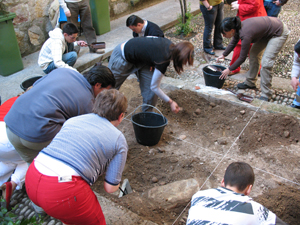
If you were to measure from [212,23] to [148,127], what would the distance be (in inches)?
148

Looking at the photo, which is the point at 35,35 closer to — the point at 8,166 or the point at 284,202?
the point at 8,166

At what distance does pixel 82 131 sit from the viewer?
1656 mm

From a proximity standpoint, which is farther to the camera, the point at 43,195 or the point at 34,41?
the point at 34,41

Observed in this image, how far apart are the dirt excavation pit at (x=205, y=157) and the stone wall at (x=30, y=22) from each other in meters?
2.74

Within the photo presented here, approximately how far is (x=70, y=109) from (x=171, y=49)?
126 cm

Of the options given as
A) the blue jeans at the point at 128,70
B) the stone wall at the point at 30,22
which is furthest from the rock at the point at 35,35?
the blue jeans at the point at 128,70

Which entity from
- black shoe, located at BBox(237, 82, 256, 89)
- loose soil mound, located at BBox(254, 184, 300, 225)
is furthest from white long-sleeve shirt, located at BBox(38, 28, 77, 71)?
loose soil mound, located at BBox(254, 184, 300, 225)

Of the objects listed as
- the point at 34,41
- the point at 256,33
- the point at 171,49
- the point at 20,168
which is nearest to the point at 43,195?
the point at 20,168

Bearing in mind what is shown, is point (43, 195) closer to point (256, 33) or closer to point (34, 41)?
point (256, 33)

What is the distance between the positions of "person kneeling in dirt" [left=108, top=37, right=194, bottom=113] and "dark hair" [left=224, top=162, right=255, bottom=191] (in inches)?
51.7

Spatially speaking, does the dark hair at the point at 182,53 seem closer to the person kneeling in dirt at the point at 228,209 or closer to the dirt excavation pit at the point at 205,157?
the dirt excavation pit at the point at 205,157

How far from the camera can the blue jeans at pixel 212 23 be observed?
5.66 metres

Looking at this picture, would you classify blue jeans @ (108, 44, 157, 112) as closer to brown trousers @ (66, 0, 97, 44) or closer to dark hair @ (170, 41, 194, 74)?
dark hair @ (170, 41, 194, 74)

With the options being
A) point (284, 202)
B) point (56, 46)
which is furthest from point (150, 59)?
point (284, 202)
